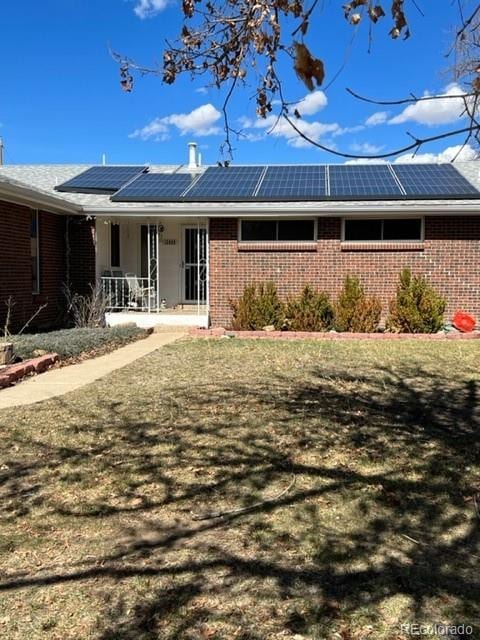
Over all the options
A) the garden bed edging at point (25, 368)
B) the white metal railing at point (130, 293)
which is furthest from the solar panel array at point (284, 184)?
the garden bed edging at point (25, 368)

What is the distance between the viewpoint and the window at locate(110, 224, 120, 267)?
610 inches

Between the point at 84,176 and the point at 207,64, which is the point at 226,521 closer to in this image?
the point at 207,64

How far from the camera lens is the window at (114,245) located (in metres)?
15.5

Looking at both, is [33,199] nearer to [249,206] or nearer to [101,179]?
[249,206]

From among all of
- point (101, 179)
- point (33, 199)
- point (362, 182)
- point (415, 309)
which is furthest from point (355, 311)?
point (101, 179)

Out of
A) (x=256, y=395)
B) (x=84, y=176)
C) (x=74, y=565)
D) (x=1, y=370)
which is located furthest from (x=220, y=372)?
(x=84, y=176)

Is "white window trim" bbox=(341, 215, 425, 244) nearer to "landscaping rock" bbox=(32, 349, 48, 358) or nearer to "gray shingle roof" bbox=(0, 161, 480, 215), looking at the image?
"gray shingle roof" bbox=(0, 161, 480, 215)

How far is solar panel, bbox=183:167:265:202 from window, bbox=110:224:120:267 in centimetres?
240

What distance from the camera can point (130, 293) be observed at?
49.0 feet

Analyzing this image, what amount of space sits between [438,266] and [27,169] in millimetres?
12886

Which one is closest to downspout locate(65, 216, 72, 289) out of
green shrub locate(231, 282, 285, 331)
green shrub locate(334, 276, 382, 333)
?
green shrub locate(231, 282, 285, 331)

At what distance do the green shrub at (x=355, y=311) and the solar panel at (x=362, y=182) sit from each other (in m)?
2.16

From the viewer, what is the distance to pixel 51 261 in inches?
538

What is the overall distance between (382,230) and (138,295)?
6055mm
